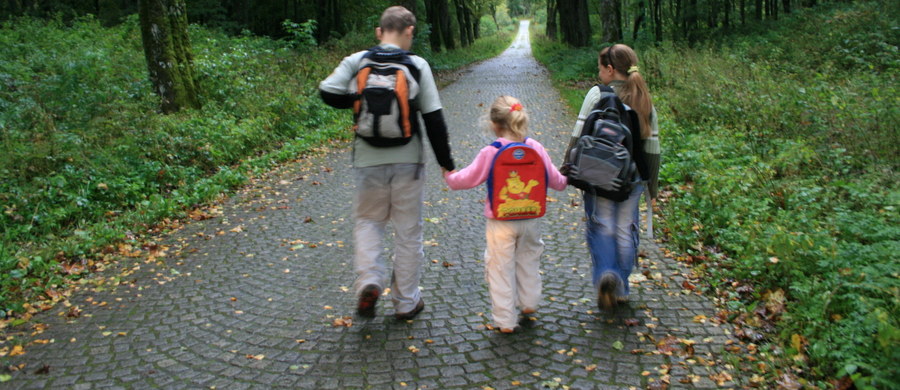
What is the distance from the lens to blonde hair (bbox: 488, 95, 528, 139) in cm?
400

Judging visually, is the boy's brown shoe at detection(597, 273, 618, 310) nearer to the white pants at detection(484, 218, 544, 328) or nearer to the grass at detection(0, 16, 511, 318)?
the white pants at detection(484, 218, 544, 328)

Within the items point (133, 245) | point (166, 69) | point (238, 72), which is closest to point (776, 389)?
point (133, 245)

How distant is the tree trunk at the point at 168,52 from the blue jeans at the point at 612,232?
360 inches

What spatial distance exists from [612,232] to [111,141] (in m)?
7.50

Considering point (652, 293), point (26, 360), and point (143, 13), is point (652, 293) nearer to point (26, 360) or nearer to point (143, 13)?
point (26, 360)

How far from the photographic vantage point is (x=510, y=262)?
4.12m

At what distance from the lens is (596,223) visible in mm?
4324

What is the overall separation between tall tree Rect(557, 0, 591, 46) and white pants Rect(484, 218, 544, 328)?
27983 millimetres

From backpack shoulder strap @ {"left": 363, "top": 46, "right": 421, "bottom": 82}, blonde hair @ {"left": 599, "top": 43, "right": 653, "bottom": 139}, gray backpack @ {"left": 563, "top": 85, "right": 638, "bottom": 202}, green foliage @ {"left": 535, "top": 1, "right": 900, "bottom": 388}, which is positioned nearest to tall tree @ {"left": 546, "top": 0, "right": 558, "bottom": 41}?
green foliage @ {"left": 535, "top": 1, "right": 900, "bottom": 388}

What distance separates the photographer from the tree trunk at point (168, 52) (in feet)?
34.7

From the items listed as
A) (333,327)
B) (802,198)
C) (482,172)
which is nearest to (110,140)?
(333,327)

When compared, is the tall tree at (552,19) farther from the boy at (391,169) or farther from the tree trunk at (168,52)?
the boy at (391,169)

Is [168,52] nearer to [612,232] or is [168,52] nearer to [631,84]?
[631,84]

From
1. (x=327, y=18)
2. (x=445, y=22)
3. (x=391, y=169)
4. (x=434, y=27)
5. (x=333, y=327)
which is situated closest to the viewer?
(x=391, y=169)
